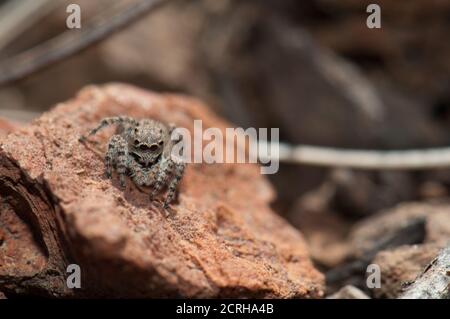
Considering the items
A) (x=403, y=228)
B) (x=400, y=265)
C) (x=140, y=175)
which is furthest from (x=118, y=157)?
(x=403, y=228)

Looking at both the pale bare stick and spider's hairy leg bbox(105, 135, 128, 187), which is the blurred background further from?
spider's hairy leg bbox(105, 135, 128, 187)

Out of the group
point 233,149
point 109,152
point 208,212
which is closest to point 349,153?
point 233,149

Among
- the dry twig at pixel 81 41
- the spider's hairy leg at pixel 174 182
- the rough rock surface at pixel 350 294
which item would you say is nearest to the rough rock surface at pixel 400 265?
the rough rock surface at pixel 350 294

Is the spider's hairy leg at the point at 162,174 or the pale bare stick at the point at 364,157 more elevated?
the pale bare stick at the point at 364,157

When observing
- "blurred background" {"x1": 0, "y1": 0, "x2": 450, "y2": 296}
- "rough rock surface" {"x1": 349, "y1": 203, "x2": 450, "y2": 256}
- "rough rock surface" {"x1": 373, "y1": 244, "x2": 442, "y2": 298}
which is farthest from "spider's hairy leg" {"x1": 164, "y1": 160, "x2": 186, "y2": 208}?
"blurred background" {"x1": 0, "y1": 0, "x2": 450, "y2": 296}

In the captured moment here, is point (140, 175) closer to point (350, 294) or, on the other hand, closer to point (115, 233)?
point (115, 233)

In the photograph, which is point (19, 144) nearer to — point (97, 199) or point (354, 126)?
point (97, 199)

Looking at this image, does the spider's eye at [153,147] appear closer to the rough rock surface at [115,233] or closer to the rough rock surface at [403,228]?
the rough rock surface at [115,233]
